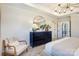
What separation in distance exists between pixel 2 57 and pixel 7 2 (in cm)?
97

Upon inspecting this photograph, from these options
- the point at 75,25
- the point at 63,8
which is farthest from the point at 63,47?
the point at 63,8

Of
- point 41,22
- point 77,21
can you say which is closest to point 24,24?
point 41,22

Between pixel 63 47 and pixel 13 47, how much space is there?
0.95 m

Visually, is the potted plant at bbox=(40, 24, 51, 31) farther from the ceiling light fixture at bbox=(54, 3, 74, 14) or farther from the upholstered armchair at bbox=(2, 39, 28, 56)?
the upholstered armchair at bbox=(2, 39, 28, 56)

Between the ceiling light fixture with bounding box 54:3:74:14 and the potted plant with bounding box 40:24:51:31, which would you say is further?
the potted plant with bounding box 40:24:51:31

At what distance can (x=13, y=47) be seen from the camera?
87.3 inches

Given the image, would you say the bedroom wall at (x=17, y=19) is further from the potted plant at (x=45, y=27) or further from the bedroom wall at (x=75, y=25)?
the bedroom wall at (x=75, y=25)

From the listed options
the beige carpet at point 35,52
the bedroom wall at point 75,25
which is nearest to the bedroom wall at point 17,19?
the beige carpet at point 35,52

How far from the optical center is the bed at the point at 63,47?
83.6 inches

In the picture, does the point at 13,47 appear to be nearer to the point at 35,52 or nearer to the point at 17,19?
the point at 35,52

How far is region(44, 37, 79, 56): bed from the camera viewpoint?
2123 mm

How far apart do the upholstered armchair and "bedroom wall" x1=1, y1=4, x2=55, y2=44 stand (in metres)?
0.11

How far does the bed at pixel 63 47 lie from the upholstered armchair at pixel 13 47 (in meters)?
0.46

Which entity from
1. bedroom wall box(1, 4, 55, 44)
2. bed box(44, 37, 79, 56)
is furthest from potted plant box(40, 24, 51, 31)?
bed box(44, 37, 79, 56)
